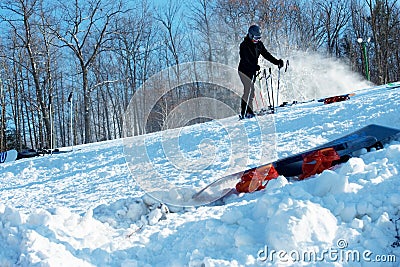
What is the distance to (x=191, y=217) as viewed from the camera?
307 cm

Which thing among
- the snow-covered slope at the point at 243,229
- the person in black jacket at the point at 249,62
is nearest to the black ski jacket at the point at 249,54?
the person in black jacket at the point at 249,62

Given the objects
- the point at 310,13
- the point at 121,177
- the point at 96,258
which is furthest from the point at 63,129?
Result: the point at 96,258

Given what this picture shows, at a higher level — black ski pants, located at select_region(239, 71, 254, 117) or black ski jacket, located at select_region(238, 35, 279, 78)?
black ski jacket, located at select_region(238, 35, 279, 78)

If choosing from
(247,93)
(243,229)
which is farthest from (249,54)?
(243,229)

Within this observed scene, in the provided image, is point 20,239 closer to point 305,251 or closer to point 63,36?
point 305,251

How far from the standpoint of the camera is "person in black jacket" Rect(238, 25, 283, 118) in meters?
7.94

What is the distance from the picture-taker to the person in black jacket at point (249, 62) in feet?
26.1

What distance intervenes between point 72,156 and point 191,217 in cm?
528

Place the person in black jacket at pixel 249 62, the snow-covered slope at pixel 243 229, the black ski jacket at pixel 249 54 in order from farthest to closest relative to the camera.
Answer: the black ski jacket at pixel 249 54, the person in black jacket at pixel 249 62, the snow-covered slope at pixel 243 229

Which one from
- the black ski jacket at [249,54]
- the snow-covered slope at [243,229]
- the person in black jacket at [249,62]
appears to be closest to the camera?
the snow-covered slope at [243,229]

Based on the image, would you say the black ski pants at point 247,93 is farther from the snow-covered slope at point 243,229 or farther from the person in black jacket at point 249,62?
the snow-covered slope at point 243,229

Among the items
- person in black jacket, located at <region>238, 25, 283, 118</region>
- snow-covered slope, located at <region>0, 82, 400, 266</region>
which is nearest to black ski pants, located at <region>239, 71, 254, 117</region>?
person in black jacket, located at <region>238, 25, 283, 118</region>

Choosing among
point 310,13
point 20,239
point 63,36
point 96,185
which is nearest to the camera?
point 20,239

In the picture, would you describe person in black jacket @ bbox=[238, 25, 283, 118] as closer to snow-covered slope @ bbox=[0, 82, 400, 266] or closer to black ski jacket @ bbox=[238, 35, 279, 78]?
black ski jacket @ bbox=[238, 35, 279, 78]
